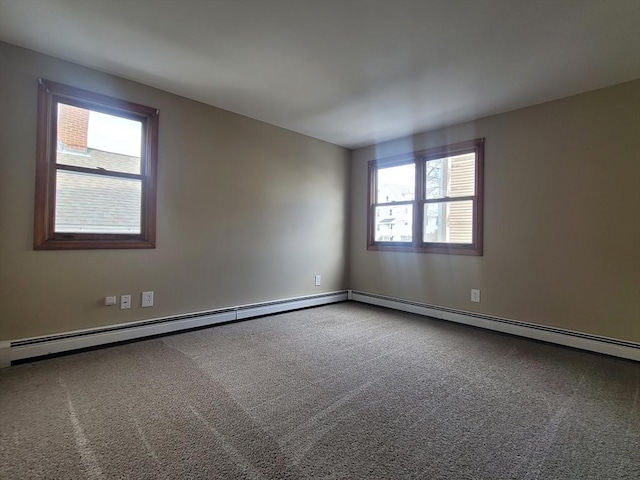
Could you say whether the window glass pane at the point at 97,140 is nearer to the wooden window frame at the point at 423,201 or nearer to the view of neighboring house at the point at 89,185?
the view of neighboring house at the point at 89,185

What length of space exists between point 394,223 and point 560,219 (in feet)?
6.18

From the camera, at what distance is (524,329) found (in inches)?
121

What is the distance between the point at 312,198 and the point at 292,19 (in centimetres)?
249

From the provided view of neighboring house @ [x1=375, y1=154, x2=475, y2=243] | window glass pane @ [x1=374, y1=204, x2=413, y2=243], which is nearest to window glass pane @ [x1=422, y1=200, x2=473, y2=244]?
view of neighboring house @ [x1=375, y1=154, x2=475, y2=243]

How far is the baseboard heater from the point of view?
2.27m

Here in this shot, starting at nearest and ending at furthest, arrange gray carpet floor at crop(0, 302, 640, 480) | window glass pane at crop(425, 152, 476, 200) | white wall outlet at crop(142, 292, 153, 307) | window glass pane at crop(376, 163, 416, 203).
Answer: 1. gray carpet floor at crop(0, 302, 640, 480)
2. white wall outlet at crop(142, 292, 153, 307)
3. window glass pane at crop(425, 152, 476, 200)
4. window glass pane at crop(376, 163, 416, 203)

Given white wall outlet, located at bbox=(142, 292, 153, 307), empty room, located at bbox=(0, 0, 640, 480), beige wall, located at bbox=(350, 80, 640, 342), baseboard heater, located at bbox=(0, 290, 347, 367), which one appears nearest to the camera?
empty room, located at bbox=(0, 0, 640, 480)

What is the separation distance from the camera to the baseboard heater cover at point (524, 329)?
258cm

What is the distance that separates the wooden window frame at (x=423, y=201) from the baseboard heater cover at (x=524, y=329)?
0.71 m

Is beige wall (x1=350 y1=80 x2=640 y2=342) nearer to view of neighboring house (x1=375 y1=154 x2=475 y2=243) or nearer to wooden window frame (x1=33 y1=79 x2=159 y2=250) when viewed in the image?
view of neighboring house (x1=375 y1=154 x2=475 y2=243)

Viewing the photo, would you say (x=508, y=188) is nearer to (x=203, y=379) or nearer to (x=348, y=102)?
(x=348, y=102)

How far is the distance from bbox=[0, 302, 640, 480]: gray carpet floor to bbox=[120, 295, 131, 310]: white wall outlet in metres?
0.34

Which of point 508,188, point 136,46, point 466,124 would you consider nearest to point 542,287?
point 508,188

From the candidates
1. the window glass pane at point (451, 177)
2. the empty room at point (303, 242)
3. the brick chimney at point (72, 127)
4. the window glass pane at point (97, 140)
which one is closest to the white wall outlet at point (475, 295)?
the empty room at point (303, 242)
